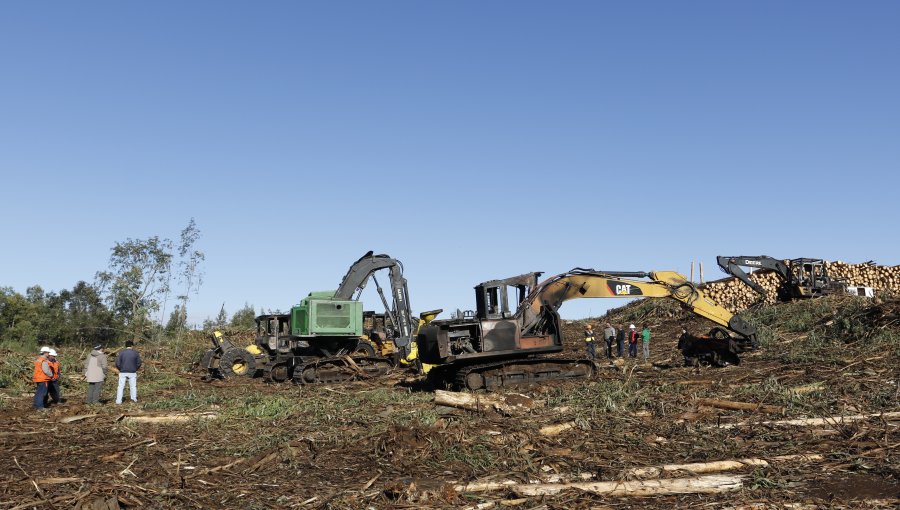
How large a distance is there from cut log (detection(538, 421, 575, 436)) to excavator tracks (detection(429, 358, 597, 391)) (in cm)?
573

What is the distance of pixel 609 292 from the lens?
62.1 feet

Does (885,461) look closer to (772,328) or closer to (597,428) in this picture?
(597,428)

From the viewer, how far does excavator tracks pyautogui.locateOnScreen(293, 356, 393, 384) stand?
21859mm

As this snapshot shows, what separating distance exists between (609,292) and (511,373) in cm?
371

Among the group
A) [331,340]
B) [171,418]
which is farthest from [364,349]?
[171,418]

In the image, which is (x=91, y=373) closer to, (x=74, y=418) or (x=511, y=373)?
(x=74, y=418)

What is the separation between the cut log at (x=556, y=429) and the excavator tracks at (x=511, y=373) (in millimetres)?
5734

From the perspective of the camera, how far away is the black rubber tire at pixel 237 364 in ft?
77.6

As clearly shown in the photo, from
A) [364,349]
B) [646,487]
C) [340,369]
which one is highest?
[364,349]

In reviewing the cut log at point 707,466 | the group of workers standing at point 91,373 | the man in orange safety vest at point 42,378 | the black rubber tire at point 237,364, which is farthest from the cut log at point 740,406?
the black rubber tire at point 237,364

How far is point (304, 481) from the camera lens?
29.4ft

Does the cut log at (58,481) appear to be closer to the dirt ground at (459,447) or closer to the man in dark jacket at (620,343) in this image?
the dirt ground at (459,447)

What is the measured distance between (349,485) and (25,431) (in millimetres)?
8113

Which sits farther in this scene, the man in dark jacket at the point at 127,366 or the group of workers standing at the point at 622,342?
the group of workers standing at the point at 622,342
